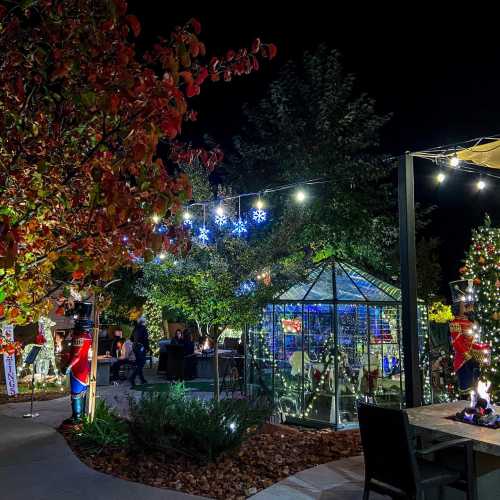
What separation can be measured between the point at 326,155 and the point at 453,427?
13.3 m

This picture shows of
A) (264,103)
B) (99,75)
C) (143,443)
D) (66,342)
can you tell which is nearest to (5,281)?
(99,75)

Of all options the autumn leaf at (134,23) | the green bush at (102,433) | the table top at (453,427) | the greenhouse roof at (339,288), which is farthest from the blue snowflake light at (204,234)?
the autumn leaf at (134,23)

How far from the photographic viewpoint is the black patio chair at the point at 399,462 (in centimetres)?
386

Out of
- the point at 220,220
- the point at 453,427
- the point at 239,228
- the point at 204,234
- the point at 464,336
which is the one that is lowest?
the point at 453,427

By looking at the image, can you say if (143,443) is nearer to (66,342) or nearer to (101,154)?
(101,154)

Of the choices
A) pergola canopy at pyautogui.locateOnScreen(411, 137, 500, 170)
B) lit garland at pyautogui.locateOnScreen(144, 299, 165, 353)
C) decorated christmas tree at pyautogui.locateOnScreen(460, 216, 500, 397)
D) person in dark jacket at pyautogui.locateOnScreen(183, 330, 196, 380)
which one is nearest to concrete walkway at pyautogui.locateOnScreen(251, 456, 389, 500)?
decorated christmas tree at pyautogui.locateOnScreen(460, 216, 500, 397)

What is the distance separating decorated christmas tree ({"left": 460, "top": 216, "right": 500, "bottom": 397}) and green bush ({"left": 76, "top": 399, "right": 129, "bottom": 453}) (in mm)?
5444

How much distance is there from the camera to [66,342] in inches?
572

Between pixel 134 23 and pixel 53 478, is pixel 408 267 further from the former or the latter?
pixel 53 478

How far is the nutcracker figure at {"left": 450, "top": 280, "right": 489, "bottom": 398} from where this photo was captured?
8.93 m

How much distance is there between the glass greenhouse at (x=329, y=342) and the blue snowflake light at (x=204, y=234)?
2261 mm

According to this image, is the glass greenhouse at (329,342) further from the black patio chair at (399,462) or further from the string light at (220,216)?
the black patio chair at (399,462)

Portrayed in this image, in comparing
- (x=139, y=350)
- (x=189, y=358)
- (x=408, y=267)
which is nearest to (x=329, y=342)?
(x=408, y=267)

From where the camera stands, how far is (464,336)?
920 cm
